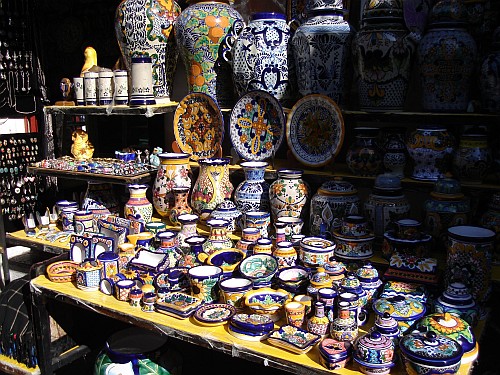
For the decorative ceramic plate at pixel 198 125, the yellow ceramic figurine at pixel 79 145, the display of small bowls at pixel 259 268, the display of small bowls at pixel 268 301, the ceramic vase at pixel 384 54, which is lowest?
the display of small bowls at pixel 268 301

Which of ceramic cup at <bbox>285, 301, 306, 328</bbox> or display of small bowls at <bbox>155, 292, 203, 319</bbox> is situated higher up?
ceramic cup at <bbox>285, 301, 306, 328</bbox>

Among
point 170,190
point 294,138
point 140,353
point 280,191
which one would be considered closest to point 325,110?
point 294,138

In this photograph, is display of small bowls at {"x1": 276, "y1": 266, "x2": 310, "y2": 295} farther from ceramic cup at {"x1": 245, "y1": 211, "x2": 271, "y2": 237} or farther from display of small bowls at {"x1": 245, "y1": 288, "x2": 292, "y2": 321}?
ceramic cup at {"x1": 245, "y1": 211, "x2": 271, "y2": 237}

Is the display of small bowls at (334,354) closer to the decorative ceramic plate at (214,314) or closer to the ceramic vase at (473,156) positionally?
the decorative ceramic plate at (214,314)

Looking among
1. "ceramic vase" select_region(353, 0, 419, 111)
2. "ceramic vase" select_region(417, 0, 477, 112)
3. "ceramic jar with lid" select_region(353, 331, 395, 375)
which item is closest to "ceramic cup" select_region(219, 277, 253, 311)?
"ceramic jar with lid" select_region(353, 331, 395, 375)

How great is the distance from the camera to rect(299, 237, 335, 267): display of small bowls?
191cm

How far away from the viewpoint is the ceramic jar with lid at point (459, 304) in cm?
160

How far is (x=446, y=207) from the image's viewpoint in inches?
75.9

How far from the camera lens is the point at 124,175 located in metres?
2.54

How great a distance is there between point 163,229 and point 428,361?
A: 1403 millimetres

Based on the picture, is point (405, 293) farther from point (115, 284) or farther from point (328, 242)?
point (115, 284)

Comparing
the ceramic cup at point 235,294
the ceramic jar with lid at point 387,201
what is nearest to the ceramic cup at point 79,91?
the ceramic cup at point 235,294

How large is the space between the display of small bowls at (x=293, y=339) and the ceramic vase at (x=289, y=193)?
71cm

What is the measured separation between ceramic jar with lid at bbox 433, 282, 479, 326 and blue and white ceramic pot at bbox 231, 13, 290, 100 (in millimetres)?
1210
